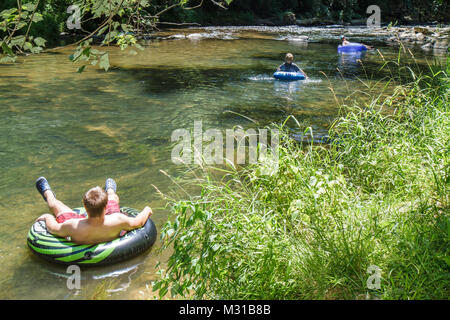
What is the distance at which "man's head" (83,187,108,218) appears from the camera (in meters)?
3.84

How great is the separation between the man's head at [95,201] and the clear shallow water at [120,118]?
21.5 inches

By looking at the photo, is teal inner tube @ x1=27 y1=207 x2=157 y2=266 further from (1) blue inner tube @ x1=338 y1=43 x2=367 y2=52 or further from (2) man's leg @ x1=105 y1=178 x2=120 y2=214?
(1) blue inner tube @ x1=338 y1=43 x2=367 y2=52

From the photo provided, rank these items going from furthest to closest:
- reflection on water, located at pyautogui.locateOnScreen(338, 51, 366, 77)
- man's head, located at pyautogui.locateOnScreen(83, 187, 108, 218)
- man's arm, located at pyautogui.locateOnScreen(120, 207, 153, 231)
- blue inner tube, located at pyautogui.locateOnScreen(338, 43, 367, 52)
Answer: blue inner tube, located at pyautogui.locateOnScreen(338, 43, 367, 52) → reflection on water, located at pyautogui.locateOnScreen(338, 51, 366, 77) → man's arm, located at pyautogui.locateOnScreen(120, 207, 153, 231) → man's head, located at pyautogui.locateOnScreen(83, 187, 108, 218)

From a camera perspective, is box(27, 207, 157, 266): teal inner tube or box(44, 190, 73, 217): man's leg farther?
box(44, 190, 73, 217): man's leg

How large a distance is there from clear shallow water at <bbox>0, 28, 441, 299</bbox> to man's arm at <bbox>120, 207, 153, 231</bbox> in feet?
1.00

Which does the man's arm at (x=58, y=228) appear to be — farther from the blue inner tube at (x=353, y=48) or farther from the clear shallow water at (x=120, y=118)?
the blue inner tube at (x=353, y=48)

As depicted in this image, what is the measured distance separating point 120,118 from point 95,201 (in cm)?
503

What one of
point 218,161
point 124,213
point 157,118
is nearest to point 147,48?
point 157,118

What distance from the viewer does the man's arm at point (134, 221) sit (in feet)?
13.5

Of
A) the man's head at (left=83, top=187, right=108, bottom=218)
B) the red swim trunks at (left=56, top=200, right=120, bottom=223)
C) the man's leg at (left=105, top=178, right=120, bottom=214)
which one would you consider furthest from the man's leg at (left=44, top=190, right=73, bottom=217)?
the man's head at (left=83, top=187, right=108, bottom=218)

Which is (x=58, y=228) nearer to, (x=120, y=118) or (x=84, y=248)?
(x=84, y=248)

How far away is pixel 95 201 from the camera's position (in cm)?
386

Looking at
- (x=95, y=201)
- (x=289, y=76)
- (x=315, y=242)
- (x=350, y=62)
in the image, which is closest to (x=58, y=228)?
(x=95, y=201)

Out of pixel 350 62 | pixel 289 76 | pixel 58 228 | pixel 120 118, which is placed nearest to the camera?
pixel 58 228
